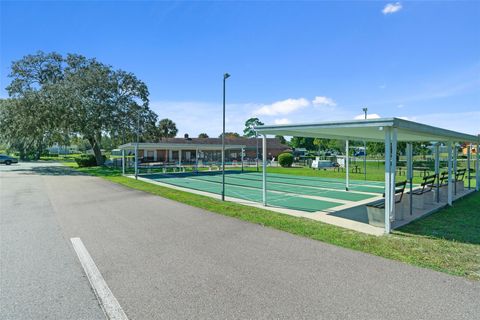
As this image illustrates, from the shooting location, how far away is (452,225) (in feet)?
24.2

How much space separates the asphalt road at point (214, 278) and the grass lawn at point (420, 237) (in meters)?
0.40

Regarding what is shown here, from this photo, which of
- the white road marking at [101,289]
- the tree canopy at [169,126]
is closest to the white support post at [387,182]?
the white road marking at [101,289]

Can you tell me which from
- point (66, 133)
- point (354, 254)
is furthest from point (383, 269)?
point (66, 133)

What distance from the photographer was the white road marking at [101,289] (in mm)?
3375

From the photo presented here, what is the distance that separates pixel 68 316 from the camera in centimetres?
331

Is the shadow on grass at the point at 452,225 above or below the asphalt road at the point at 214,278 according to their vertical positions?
above

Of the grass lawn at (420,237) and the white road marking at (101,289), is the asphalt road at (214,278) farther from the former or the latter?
the grass lawn at (420,237)

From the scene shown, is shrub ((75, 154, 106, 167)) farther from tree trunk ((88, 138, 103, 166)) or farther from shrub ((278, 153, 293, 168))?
shrub ((278, 153, 293, 168))

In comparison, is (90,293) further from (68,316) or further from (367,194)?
(367,194)

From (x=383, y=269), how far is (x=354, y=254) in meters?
0.71

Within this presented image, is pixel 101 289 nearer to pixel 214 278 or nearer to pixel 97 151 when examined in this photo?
pixel 214 278

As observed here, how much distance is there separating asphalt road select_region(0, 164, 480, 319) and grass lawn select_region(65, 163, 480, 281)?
1.30 ft

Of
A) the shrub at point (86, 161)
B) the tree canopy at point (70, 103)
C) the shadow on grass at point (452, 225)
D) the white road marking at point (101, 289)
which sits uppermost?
the tree canopy at point (70, 103)

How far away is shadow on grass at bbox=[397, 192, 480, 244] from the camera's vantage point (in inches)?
251
